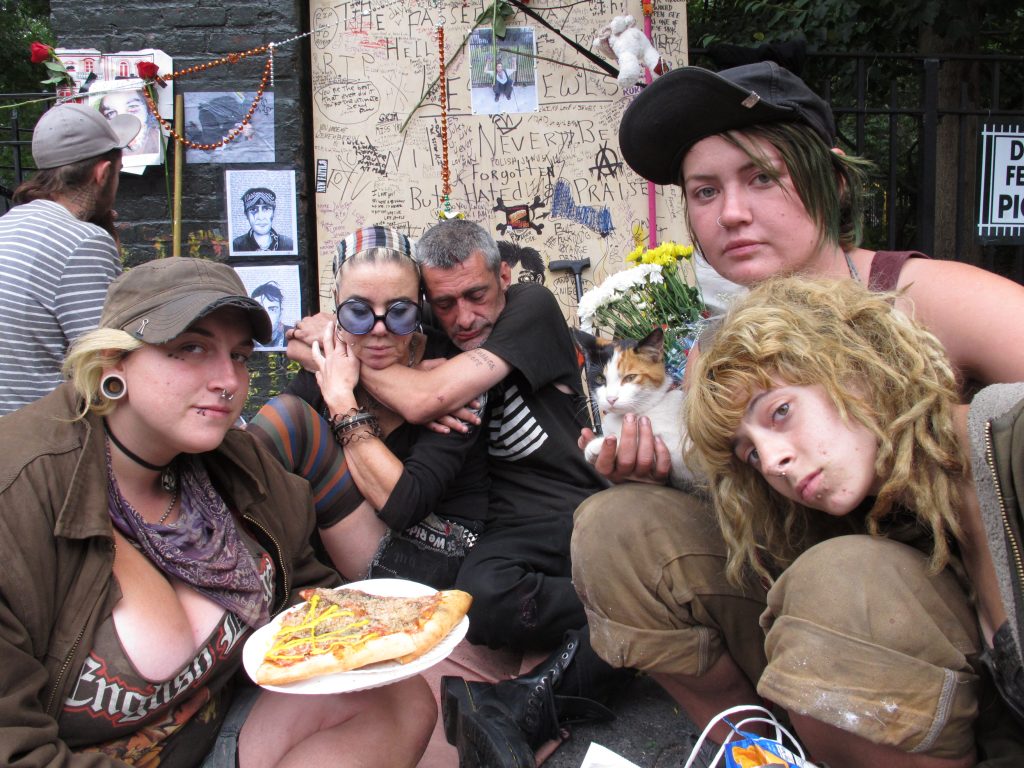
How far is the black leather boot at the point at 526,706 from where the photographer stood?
80.0 inches

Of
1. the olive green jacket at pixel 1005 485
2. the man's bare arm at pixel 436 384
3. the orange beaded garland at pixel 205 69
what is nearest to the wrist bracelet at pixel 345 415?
the man's bare arm at pixel 436 384

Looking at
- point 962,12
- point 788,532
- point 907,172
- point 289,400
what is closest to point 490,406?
point 289,400

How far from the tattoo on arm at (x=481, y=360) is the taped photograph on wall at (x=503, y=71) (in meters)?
2.77

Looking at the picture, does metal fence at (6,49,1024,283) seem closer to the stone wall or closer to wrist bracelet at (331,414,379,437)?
the stone wall

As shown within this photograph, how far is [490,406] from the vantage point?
2.91 meters

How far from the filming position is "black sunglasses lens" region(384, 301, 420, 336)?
2.69 meters

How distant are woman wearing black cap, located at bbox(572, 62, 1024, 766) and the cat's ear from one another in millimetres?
268

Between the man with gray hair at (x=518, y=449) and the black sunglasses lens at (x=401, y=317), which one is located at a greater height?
the black sunglasses lens at (x=401, y=317)

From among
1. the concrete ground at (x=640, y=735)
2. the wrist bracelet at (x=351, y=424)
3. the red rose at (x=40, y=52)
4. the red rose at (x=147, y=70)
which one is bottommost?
the concrete ground at (x=640, y=735)

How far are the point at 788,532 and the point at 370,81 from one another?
4.19 metres

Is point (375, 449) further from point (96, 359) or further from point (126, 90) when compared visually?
point (126, 90)

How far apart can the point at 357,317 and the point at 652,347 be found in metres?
1.05

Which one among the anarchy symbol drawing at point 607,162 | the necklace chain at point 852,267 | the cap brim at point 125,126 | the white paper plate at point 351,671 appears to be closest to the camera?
the white paper plate at point 351,671

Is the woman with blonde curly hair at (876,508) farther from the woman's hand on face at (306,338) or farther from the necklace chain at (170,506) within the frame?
the woman's hand on face at (306,338)
